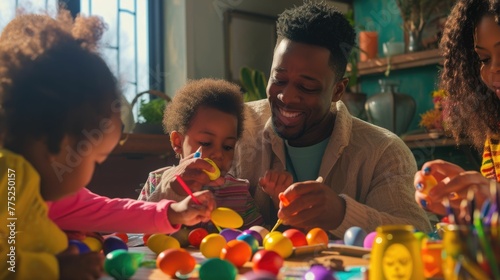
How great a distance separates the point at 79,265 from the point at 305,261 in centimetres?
41

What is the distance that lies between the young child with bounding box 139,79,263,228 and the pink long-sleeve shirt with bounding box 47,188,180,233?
0.34 m

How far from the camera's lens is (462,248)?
584 millimetres

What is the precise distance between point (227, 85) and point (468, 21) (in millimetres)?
717

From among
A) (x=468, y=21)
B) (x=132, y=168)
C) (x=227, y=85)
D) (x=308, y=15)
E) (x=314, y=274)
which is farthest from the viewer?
(x=132, y=168)

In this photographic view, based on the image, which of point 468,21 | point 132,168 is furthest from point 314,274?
point 132,168

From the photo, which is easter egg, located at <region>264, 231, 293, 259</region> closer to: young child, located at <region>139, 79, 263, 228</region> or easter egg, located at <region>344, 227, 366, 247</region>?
easter egg, located at <region>344, 227, 366, 247</region>

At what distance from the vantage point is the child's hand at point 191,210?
105 centimetres

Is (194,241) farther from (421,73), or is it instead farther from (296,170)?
(421,73)

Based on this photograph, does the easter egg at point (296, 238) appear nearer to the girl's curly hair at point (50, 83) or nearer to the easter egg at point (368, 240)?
the easter egg at point (368, 240)

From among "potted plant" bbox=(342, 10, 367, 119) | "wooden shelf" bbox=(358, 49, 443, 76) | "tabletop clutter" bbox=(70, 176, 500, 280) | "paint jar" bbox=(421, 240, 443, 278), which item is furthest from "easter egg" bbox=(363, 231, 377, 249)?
"potted plant" bbox=(342, 10, 367, 119)

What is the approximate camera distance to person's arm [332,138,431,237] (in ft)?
4.24

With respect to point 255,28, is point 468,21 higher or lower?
lower

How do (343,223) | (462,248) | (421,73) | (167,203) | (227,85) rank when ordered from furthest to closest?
(421,73) < (227,85) < (343,223) < (167,203) < (462,248)

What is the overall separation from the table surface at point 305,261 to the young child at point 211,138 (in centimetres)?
44
